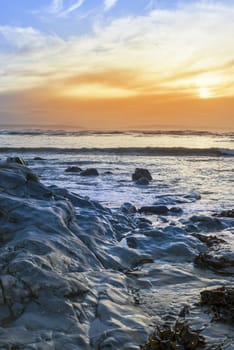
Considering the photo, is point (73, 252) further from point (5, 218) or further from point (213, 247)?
point (213, 247)

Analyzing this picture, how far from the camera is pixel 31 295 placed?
362cm

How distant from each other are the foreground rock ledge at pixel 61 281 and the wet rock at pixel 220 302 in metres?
0.70

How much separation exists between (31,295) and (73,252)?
122cm

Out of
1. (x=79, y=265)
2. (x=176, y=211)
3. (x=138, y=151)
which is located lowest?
(x=176, y=211)

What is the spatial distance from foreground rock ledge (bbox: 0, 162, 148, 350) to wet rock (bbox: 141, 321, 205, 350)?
0.11 m

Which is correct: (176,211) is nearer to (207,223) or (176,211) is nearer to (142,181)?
(207,223)

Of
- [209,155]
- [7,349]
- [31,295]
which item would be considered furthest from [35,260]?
[209,155]

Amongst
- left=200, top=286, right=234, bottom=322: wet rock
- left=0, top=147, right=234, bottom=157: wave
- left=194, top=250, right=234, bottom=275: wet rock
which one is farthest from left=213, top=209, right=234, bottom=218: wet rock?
left=0, top=147, right=234, bottom=157: wave

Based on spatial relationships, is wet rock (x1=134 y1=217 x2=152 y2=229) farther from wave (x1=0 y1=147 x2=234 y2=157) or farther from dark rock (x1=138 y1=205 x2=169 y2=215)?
wave (x1=0 y1=147 x2=234 y2=157)

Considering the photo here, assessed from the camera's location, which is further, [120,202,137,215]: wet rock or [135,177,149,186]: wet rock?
[135,177,149,186]: wet rock

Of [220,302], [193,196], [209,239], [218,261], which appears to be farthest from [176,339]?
[193,196]

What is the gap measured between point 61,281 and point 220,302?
150 centimetres

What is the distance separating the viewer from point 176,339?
123 inches

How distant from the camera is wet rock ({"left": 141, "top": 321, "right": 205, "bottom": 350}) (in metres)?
3.04
